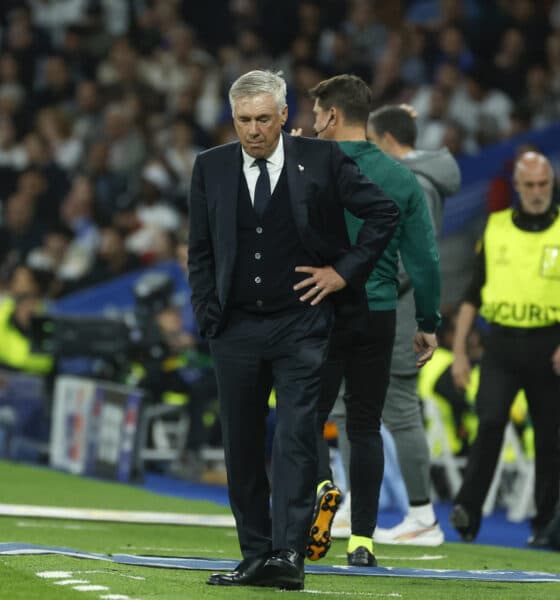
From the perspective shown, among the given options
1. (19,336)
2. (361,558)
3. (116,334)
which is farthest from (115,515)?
(19,336)

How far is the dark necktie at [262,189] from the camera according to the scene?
555 centimetres

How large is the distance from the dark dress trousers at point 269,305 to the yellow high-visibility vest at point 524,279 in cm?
279

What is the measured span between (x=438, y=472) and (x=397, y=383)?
3.78m

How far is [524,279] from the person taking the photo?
8.30 meters

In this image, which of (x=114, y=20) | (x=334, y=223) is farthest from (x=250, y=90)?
(x=114, y=20)

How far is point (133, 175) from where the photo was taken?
17594 millimetres

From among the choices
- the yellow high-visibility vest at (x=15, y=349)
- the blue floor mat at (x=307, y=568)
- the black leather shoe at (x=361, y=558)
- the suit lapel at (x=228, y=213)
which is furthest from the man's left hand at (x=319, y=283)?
the yellow high-visibility vest at (x=15, y=349)

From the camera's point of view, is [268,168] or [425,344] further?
[425,344]

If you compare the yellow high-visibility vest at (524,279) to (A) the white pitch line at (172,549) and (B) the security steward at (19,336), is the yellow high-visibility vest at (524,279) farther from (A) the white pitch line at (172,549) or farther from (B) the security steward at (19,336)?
(B) the security steward at (19,336)

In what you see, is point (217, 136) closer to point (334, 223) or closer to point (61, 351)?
point (61, 351)

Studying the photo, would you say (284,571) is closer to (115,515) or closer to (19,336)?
(115,515)

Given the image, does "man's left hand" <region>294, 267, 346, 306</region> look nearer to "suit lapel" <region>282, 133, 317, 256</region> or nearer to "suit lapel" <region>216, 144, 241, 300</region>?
"suit lapel" <region>282, 133, 317, 256</region>

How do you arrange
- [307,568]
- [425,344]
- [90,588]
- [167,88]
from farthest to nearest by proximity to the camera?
[167,88] → [425,344] → [307,568] → [90,588]

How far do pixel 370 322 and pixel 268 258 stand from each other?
1015mm
